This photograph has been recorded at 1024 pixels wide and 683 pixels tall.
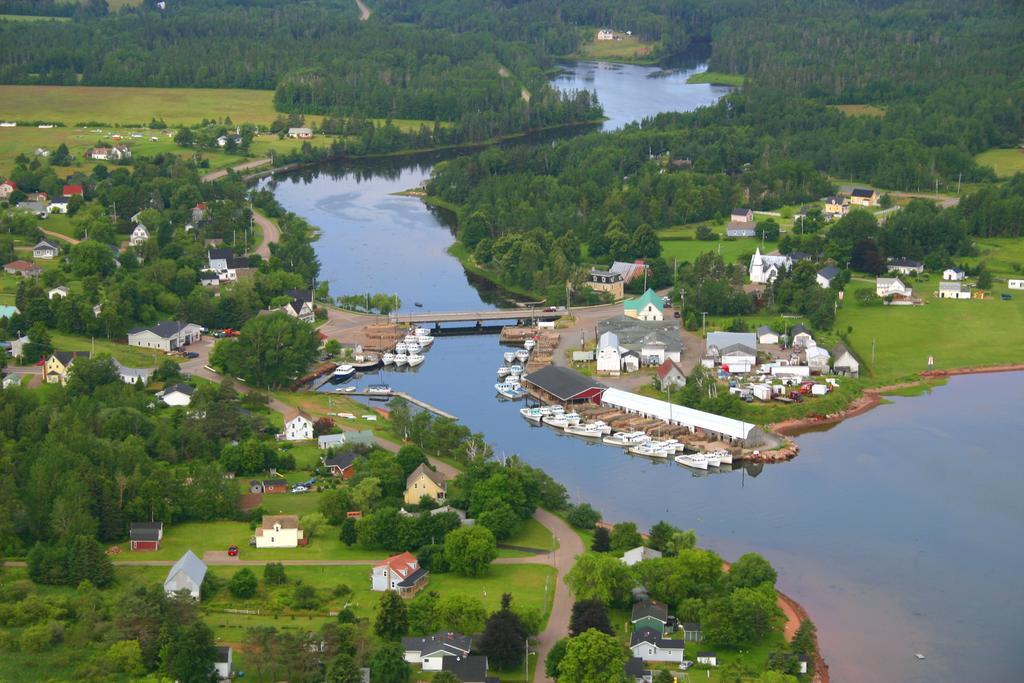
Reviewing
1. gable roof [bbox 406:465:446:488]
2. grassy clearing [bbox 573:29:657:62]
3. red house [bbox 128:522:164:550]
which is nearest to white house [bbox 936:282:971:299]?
gable roof [bbox 406:465:446:488]

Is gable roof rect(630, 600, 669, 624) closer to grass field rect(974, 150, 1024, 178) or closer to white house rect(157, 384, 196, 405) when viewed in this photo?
white house rect(157, 384, 196, 405)

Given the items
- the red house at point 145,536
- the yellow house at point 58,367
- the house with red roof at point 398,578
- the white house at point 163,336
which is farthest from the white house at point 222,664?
the white house at point 163,336

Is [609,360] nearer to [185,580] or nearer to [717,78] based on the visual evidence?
[185,580]

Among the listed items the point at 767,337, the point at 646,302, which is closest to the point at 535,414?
the point at 767,337

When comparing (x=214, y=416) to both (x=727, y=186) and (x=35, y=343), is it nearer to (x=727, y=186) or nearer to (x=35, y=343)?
(x=35, y=343)

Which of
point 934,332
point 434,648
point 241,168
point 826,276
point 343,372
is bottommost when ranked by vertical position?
point 241,168

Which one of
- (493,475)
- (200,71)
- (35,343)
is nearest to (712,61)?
(200,71)
